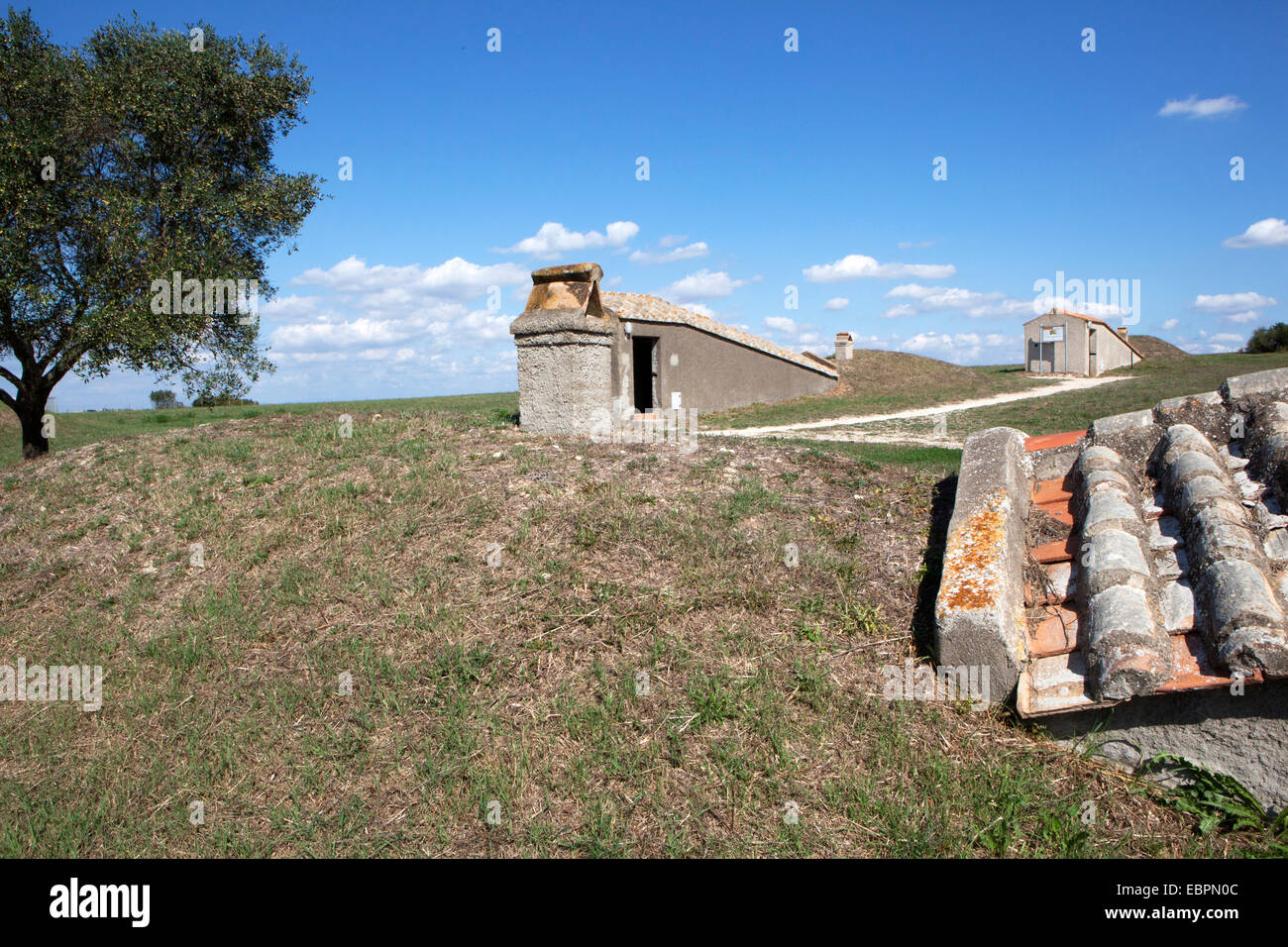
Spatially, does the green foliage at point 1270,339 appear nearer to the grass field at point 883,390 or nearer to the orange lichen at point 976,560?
the grass field at point 883,390

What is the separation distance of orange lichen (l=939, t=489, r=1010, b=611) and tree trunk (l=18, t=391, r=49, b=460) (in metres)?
13.9

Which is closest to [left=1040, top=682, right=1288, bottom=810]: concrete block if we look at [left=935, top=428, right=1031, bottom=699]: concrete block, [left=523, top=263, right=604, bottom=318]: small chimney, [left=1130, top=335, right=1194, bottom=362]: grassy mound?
[left=935, top=428, right=1031, bottom=699]: concrete block

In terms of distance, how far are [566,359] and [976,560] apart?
491 cm

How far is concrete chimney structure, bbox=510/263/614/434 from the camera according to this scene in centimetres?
802

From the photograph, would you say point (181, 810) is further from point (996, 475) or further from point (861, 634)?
point (996, 475)

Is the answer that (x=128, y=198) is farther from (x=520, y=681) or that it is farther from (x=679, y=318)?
(x=679, y=318)

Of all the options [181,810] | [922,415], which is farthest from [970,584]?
[922,415]

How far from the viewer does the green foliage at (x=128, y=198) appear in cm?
1107

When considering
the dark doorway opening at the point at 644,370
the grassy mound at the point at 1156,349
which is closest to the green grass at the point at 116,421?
the dark doorway opening at the point at 644,370

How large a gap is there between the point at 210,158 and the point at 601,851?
13.8 metres

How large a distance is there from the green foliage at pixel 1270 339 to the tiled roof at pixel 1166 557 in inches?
1713

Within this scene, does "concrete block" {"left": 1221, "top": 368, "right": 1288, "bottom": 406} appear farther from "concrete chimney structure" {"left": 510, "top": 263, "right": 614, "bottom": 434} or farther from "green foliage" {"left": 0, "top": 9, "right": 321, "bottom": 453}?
"green foliage" {"left": 0, "top": 9, "right": 321, "bottom": 453}

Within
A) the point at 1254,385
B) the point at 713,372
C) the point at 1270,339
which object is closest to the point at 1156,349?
the point at 1270,339

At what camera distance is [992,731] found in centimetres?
386
